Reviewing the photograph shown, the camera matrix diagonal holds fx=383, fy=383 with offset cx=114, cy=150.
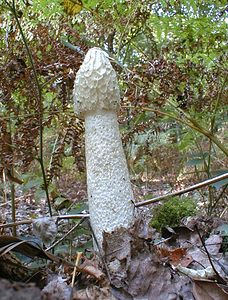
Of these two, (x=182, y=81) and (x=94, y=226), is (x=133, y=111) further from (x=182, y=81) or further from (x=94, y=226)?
(x=94, y=226)

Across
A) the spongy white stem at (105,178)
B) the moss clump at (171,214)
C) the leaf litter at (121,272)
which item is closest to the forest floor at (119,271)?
the leaf litter at (121,272)

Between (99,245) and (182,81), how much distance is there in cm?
174

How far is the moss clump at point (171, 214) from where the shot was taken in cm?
337

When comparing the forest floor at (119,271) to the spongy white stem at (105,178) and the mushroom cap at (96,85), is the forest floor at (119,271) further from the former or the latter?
the mushroom cap at (96,85)

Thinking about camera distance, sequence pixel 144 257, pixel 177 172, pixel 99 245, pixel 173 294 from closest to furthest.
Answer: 1. pixel 173 294
2. pixel 144 257
3. pixel 99 245
4. pixel 177 172

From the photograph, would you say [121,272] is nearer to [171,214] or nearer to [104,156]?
→ [104,156]

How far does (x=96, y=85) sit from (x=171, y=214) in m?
1.55

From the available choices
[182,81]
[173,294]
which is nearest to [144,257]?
[173,294]

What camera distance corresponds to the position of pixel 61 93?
9.98 ft

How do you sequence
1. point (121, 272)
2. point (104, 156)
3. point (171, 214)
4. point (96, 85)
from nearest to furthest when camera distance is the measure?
point (121, 272)
point (96, 85)
point (104, 156)
point (171, 214)

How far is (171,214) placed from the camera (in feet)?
11.2

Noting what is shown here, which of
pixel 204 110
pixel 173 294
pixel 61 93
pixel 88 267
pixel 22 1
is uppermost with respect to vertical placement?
pixel 22 1

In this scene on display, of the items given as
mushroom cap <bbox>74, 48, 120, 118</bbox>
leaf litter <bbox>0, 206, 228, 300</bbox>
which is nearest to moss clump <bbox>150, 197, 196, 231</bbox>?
leaf litter <bbox>0, 206, 228, 300</bbox>

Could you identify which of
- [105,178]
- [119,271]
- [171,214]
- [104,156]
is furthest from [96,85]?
[171,214]
